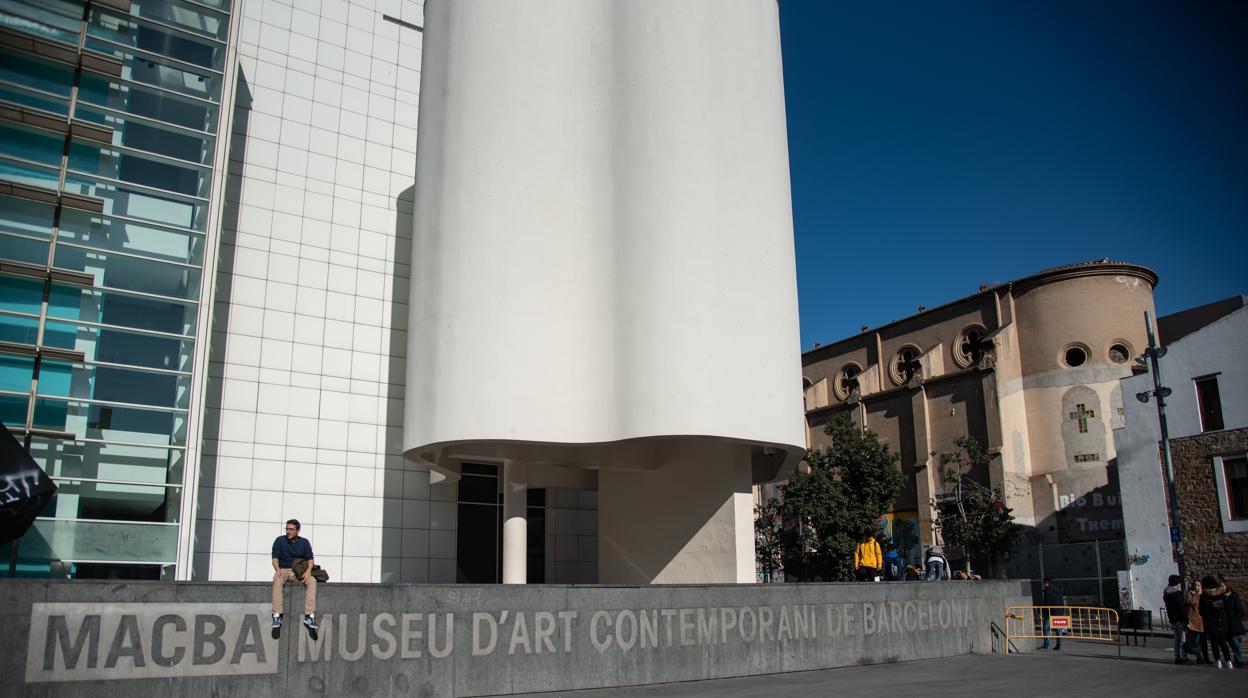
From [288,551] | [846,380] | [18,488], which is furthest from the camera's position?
[846,380]

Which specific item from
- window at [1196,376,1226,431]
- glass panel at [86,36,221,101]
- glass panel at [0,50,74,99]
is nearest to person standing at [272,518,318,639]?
glass panel at [0,50,74,99]

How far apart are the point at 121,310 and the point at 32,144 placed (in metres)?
3.72

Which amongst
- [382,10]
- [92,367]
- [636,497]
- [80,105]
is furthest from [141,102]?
[636,497]

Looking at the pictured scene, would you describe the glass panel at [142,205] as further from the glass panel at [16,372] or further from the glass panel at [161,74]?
the glass panel at [16,372]


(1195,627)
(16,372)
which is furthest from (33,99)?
(1195,627)

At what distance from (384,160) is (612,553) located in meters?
12.9

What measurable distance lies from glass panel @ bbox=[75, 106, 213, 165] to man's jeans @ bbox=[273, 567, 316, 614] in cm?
1225

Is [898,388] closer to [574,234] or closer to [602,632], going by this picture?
[574,234]

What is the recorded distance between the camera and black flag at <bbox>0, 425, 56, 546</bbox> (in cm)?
1576

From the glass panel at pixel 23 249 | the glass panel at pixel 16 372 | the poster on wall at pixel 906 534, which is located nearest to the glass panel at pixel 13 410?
the glass panel at pixel 16 372

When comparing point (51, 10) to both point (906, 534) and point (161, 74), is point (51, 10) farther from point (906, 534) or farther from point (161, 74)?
point (906, 534)

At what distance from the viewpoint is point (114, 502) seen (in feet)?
60.8

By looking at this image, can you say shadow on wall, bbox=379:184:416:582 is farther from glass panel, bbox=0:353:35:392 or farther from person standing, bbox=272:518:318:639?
person standing, bbox=272:518:318:639

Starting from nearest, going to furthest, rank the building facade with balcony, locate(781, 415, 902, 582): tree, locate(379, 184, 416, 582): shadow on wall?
1. locate(379, 184, 416, 582): shadow on wall
2. locate(781, 415, 902, 582): tree
3. the building facade with balcony
